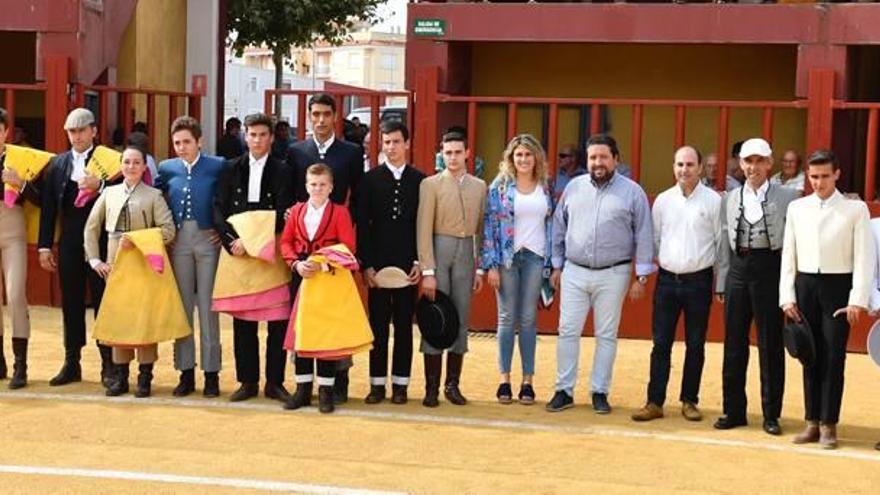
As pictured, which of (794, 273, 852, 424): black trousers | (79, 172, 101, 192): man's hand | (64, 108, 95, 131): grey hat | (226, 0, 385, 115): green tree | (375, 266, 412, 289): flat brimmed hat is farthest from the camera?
(226, 0, 385, 115): green tree

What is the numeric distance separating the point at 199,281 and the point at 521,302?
6.35ft

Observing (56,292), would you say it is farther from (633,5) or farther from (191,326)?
(633,5)

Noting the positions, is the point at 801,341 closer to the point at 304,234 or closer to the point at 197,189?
the point at 304,234

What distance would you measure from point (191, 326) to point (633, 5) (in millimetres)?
5878

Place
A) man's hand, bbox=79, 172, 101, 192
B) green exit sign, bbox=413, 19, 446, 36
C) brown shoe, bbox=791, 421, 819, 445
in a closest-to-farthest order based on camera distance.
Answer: brown shoe, bbox=791, 421, 819, 445 < man's hand, bbox=79, 172, 101, 192 < green exit sign, bbox=413, 19, 446, 36

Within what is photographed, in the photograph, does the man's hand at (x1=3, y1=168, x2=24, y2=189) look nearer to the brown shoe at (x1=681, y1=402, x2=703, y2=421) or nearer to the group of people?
the group of people

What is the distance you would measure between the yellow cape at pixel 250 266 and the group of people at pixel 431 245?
0.05 metres

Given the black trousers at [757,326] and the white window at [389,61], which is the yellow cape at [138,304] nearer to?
the black trousers at [757,326]

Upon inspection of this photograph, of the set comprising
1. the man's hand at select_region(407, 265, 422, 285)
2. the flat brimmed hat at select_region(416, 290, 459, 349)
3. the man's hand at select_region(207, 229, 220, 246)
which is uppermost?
the man's hand at select_region(207, 229, 220, 246)

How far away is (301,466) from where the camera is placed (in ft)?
22.8

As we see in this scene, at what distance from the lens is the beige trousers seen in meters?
9.04

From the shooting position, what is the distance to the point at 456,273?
343 inches

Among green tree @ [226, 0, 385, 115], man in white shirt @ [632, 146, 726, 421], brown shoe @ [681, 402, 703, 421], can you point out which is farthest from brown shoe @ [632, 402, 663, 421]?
green tree @ [226, 0, 385, 115]

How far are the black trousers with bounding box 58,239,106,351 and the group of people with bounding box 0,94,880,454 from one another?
2 centimetres
